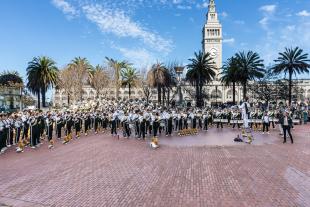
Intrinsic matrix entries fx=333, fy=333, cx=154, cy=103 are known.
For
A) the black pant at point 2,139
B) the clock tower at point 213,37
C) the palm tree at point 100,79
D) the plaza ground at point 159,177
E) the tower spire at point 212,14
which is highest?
the tower spire at point 212,14

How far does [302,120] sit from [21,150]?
30.3m

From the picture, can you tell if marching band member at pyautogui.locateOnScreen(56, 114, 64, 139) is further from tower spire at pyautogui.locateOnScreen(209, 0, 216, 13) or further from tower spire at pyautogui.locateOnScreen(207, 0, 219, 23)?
tower spire at pyautogui.locateOnScreen(209, 0, 216, 13)

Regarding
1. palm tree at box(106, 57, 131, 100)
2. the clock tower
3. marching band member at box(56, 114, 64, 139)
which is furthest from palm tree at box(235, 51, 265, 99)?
the clock tower

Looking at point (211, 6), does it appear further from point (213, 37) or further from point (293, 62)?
point (293, 62)

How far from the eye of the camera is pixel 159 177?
1043 centimetres

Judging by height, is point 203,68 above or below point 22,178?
above

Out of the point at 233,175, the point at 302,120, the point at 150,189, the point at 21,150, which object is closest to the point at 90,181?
the point at 150,189

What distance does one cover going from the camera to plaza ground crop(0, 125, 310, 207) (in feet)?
27.3

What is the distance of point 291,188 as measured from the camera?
898 cm

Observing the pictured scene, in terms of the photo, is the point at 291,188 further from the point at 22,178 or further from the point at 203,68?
the point at 203,68

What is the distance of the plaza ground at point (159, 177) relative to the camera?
27.3 feet

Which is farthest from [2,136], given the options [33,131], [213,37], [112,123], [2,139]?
[213,37]

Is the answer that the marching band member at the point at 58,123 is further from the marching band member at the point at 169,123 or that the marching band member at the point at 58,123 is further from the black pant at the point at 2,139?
the marching band member at the point at 169,123

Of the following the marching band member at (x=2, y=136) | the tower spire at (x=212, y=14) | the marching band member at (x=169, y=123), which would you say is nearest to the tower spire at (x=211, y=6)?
the tower spire at (x=212, y=14)
